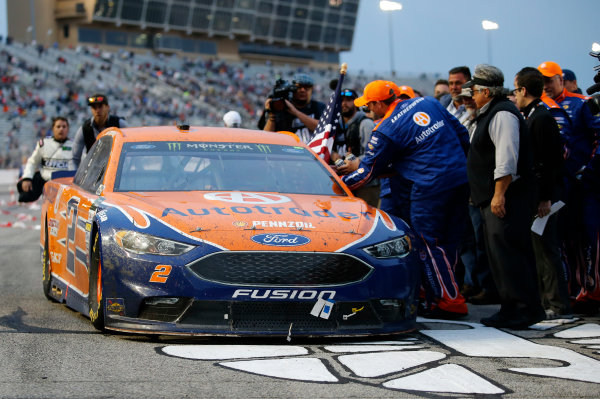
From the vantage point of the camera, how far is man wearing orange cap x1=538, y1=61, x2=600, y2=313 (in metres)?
7.22

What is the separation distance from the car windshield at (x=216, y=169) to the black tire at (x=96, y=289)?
0.67 m

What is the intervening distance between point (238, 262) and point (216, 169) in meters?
1.40

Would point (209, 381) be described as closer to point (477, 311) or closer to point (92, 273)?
point (92, 273)

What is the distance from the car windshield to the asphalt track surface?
1.09 meters

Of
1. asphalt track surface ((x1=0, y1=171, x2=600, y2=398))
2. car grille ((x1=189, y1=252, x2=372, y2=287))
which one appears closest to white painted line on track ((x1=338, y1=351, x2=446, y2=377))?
asphalt track surface ((x1=0, y1=171, x2=600, y2=398))

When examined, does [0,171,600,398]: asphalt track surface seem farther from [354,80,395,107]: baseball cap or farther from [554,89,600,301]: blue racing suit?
[354,80,395,107]: baseball cap

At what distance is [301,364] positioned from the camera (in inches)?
185

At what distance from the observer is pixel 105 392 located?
3.96 m

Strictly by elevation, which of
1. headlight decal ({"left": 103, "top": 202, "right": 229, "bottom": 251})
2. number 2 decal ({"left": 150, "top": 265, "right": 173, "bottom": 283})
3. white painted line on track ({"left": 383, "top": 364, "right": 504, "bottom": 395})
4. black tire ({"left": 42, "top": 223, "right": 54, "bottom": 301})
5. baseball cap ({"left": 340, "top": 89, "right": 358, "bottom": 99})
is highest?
→ baseball cap ({"left": 340, "top": 89, "right": 358, "bottom": 99})

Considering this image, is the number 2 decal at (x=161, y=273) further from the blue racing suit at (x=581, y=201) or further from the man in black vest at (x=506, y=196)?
the blue racing suit at (x=581, y=201)

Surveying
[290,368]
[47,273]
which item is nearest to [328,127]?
[47,273]

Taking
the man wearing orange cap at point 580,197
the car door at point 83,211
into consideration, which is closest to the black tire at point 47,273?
the car door at point 83,211

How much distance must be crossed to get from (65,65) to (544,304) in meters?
58.6

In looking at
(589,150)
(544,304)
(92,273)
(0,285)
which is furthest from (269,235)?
(0,285)
